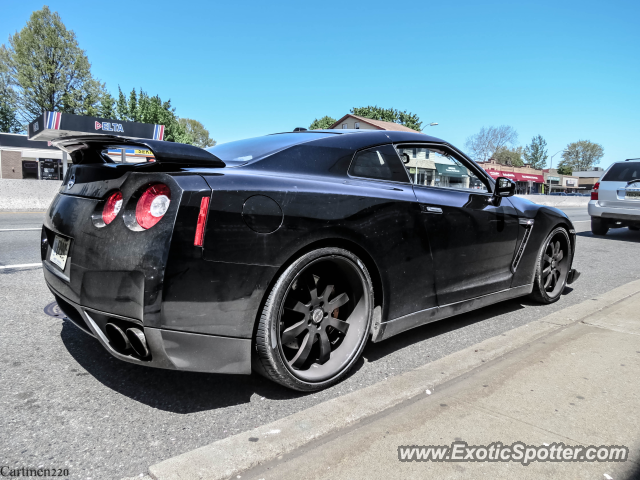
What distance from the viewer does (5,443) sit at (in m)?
1.87

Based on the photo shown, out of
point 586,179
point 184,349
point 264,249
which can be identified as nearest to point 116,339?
point 184,349

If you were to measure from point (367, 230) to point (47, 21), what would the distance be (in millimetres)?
52286

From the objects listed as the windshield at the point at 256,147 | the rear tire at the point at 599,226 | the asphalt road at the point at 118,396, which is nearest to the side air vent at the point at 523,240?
the asphalt road at the point at 118,396

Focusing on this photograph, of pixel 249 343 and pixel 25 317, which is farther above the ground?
pixel 249 343

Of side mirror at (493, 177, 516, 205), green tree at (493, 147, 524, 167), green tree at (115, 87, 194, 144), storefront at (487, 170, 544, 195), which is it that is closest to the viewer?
side mirror at (493, 177, 516, 205)

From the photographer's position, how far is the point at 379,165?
2863 mm

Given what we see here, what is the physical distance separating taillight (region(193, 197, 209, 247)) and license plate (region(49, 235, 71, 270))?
0.83 meters

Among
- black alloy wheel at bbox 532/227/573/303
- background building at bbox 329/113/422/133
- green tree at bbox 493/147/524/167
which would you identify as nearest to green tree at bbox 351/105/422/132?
background building at bbox 329/113/422/133

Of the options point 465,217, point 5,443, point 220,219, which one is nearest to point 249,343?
point 220,219

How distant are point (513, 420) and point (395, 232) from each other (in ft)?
3.82

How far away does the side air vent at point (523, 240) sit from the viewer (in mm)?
3799

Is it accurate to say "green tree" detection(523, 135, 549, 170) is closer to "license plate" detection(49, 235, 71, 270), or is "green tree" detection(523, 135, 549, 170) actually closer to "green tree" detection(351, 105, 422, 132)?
"green tree" detection(351, 105, 422, 132)

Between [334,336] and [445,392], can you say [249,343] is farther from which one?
[445,392]

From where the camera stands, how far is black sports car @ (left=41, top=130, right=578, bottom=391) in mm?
1915
